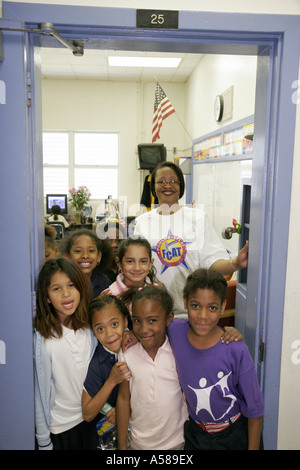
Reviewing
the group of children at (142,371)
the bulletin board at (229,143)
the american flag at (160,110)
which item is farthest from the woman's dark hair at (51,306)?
the american flag at (160,110)

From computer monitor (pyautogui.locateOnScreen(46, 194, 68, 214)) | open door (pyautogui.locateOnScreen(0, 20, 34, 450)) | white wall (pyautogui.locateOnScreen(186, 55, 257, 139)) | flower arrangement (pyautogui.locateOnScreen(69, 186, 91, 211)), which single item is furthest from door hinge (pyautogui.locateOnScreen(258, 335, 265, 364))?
computer monitor (pyautogui.locateOnScreen(46, 194, 68, 214))

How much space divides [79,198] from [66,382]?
5.49 m

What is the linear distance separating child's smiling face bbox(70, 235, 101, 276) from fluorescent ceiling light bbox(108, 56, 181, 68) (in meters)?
4.29

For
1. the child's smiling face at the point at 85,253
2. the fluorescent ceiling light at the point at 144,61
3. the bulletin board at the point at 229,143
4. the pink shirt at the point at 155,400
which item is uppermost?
the fluorescent ceiling light at the point at 144,61

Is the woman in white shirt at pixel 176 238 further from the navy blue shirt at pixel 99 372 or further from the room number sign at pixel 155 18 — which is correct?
the room number sign at pixel 155 18

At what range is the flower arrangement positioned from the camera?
6.66 meters

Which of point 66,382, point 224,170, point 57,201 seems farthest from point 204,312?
point 57,201

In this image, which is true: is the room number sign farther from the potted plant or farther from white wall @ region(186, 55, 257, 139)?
the potted plant

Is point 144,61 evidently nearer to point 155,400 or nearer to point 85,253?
point 85,253

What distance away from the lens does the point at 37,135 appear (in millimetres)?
1350

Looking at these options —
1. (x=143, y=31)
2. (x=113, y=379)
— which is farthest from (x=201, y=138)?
(x=113, y=379)

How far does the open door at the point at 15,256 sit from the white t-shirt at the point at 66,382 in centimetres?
9

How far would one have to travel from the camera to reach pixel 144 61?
5504mm

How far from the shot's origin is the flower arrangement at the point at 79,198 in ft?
21.9
